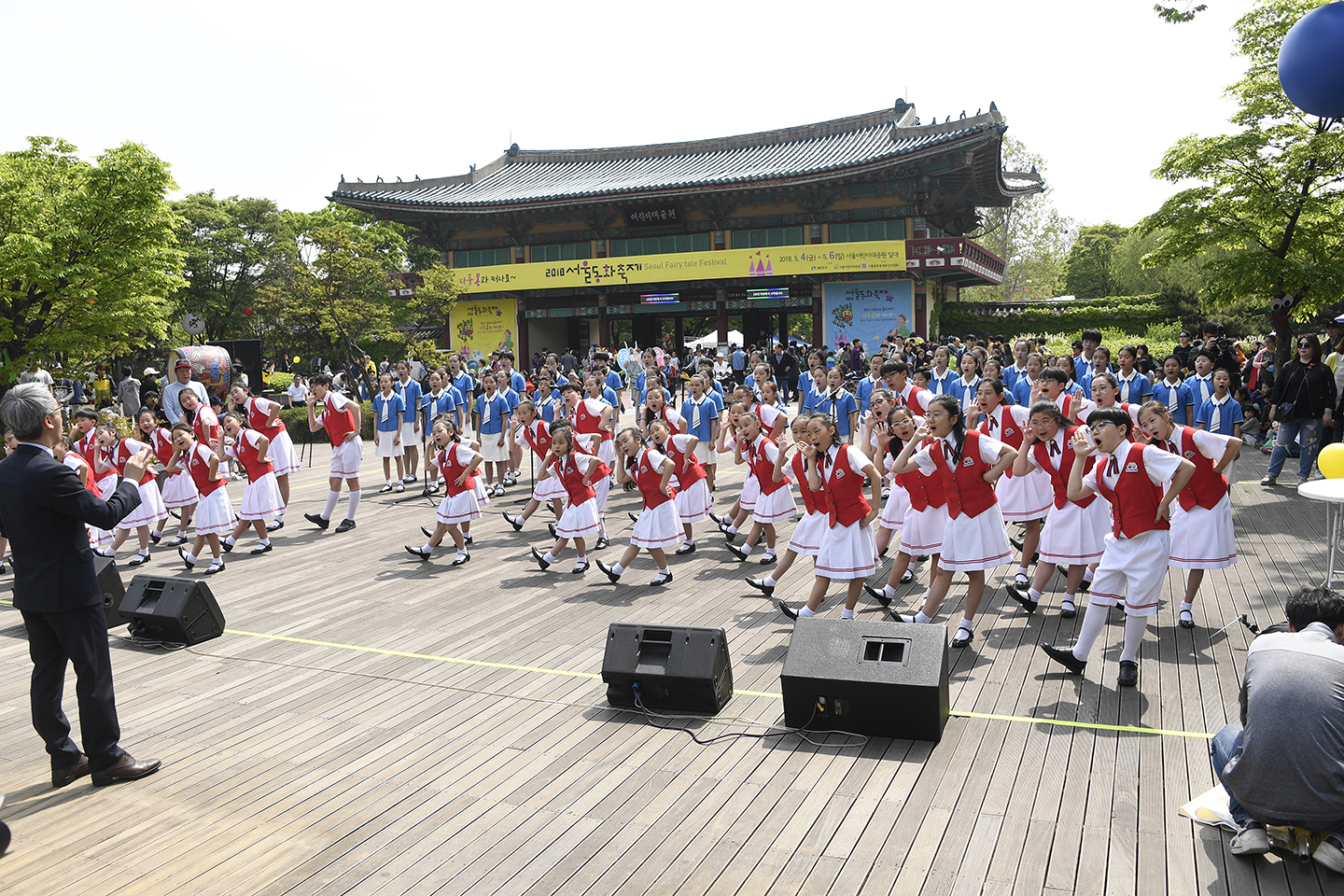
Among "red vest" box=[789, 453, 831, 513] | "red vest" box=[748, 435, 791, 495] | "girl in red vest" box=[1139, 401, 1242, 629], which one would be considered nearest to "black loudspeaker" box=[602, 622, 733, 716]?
"red vest" box=[789, 453, 831, 513]

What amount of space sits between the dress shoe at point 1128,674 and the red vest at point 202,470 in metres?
8.72

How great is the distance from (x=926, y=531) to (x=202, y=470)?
7693 mm

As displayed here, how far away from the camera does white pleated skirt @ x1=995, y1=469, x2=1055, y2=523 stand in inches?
312

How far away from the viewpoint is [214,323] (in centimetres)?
4241

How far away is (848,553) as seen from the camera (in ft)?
21.2

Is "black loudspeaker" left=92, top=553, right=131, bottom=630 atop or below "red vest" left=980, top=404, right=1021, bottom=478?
below

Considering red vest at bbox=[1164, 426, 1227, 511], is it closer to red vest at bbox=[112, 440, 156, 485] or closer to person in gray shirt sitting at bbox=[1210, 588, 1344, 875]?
person in gray shirt sitting at bbox=[1210, 588, 1344, 875]

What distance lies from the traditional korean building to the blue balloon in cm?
2293

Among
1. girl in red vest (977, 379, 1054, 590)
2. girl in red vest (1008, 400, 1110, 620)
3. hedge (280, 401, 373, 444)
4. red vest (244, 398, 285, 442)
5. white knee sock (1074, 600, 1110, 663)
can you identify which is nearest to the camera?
white knee sock (1074, 600, 1110, 663)

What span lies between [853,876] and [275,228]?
46.5 metres

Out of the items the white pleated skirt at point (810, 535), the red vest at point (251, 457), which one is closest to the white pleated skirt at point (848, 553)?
the white pleated skirt at point (810, 535)

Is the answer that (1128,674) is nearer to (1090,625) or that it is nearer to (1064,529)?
(1090,625)

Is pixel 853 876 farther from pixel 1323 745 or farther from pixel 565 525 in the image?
pixel 565 525

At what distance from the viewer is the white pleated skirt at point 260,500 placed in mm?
10227
